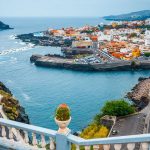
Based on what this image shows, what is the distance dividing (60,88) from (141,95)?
23.4 ft

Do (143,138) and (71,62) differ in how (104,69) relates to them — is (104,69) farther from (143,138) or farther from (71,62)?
(143,138)

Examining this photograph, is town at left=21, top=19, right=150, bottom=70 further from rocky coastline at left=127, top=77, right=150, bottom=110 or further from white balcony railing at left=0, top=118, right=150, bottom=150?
white balcony railing at left=0, top=118, right=150, bottom=150

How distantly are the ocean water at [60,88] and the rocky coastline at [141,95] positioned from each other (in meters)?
0.95

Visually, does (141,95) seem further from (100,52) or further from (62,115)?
(62,115)

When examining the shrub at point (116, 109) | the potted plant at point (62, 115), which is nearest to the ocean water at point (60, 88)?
the shrub at point (116, 109)

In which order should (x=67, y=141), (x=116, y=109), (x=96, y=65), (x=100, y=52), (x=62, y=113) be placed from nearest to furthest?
1. (x=62, y=113)
2. (x=67, y=141)
3. (x=116, y=109)
4. (x=96, y=65)
5. (x=100, y=52)

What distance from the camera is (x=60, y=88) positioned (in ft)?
98.3

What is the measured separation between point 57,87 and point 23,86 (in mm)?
2792

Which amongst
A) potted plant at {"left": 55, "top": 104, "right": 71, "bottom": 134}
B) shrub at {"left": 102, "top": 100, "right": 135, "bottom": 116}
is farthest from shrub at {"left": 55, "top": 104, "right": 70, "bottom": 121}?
shrub at {"left": 102, "top": 100, "right": 135, "bottom": 116}

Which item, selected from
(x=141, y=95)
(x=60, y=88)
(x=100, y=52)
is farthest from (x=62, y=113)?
(x=100, y=52)

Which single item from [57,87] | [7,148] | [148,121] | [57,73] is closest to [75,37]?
[57,73]

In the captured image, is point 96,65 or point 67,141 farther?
point 96,65

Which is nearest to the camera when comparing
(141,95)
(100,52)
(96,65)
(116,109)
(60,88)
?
(116,109)

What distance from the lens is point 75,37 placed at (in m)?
63.0
